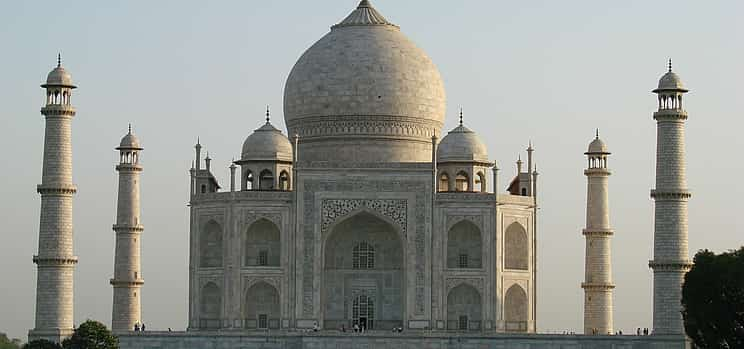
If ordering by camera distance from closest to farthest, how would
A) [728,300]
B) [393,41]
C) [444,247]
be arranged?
[728,300]
[444,247]
[393,41]

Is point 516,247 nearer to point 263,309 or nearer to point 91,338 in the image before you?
point 263,309

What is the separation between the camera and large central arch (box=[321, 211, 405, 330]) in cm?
4275

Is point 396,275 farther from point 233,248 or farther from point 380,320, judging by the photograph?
point 233,248

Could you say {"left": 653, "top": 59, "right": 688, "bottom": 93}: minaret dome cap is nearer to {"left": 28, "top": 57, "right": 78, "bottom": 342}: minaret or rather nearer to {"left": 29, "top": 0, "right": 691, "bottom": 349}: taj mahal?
{"left": 29, "top": 0, "right": 691, "bottom": 349}: taj mahal

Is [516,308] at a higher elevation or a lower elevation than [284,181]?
lower

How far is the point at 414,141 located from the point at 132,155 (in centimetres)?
834

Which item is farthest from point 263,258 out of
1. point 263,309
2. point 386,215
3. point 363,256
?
point 386,215

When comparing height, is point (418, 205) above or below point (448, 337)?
above

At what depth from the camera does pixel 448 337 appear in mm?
39312

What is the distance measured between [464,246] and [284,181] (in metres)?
4.87

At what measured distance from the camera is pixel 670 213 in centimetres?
4091

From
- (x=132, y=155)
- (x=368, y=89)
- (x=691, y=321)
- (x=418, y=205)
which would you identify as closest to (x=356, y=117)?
(x=368, y=89)

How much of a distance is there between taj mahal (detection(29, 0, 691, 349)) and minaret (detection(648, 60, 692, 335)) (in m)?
0.03

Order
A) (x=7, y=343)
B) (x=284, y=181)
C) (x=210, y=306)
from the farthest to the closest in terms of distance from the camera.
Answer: (x=7, y=343), (x=284, y=181), (x=210, y=306)
